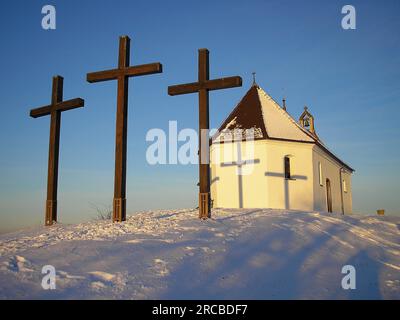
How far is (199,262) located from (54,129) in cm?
785

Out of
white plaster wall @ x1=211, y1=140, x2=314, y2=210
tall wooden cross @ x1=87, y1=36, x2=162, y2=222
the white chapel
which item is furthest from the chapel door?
tall wooden cross @ x1=87, y1=36, x2=162, y2=222

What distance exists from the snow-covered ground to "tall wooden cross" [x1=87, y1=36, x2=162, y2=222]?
1072 mm

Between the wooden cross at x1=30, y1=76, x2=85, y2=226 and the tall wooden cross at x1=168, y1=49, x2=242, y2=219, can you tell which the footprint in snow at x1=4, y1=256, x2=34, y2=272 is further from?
the wooden cross at x1=30, y1=76, x2=85, y2=226

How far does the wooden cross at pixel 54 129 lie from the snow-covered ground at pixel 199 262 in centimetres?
319

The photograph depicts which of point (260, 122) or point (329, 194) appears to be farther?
point (329, 194)

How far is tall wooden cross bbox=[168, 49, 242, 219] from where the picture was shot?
9477mm

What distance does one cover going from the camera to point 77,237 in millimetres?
7664

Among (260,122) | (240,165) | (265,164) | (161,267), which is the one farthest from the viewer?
(260,122)

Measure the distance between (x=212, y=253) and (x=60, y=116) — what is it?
783 centimetres

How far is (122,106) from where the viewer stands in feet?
33.8

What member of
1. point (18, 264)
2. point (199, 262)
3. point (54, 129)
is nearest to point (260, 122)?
point (54, 129)

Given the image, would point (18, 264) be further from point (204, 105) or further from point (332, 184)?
point (332, 184)
